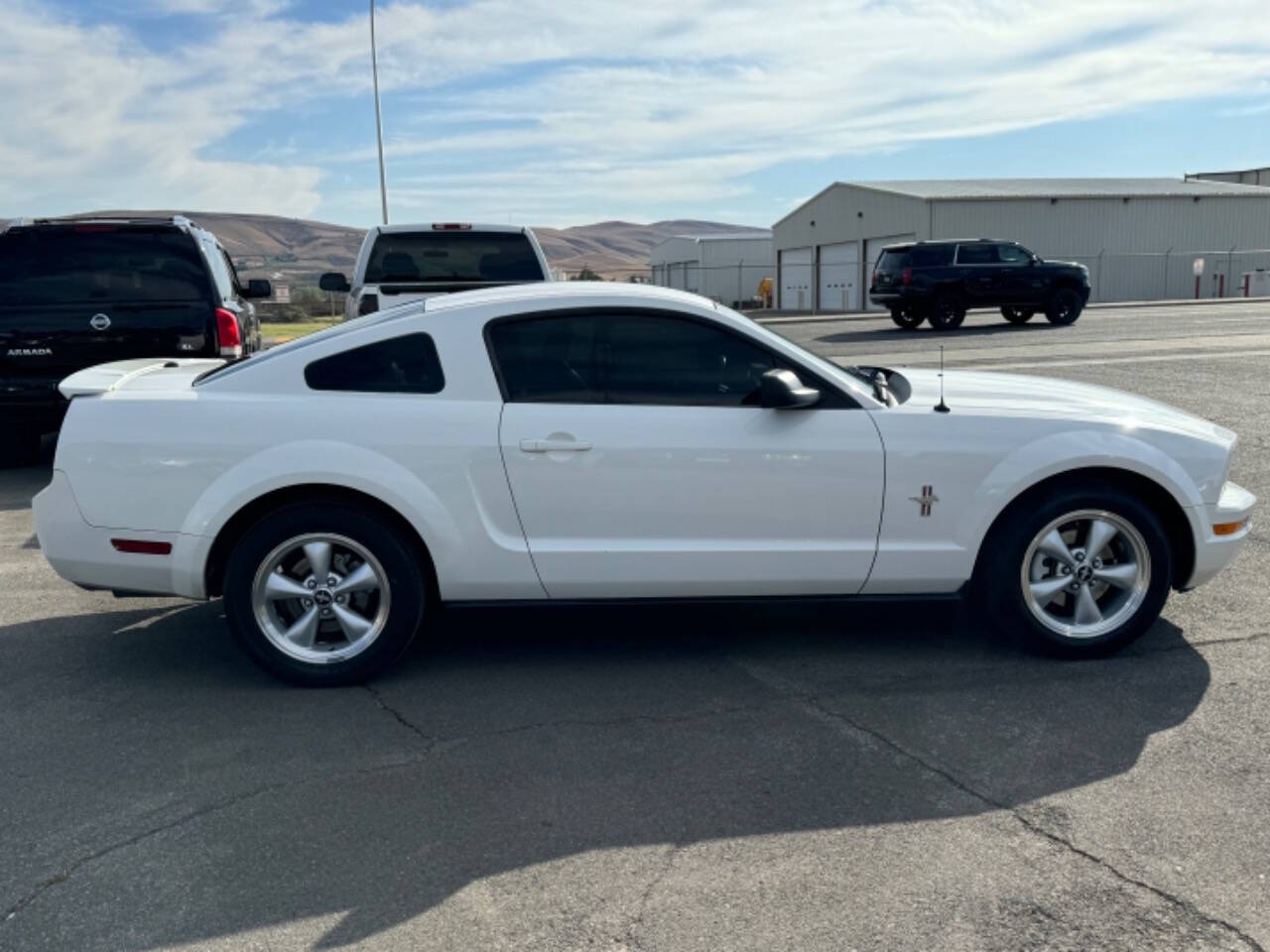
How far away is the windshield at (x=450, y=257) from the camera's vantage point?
1074 centimetres

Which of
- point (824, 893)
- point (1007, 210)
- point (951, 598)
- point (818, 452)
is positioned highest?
point (1007, 210)

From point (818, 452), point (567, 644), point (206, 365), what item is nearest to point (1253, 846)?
point (818, 452)

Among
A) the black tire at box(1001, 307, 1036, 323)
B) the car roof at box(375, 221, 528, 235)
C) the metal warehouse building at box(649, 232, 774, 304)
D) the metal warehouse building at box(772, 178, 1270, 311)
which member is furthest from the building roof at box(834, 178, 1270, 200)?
the car roof at box(375, 221, 528, 235)

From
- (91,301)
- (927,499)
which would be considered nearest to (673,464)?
(927,499)

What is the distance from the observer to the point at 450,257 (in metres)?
10.9

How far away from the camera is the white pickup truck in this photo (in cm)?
1073

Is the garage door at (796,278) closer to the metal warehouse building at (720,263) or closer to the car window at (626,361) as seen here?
the metal warehouse building at (720,263)

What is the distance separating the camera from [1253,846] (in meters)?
3.45

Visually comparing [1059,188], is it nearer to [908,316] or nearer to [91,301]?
[908,316]

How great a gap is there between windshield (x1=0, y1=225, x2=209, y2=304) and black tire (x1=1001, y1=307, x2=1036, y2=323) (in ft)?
67.0

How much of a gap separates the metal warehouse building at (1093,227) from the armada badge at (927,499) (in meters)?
40.2

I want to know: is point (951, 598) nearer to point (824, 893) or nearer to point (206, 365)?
point (824, 893)

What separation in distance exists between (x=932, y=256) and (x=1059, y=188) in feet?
83.6

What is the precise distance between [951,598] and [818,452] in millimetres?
880
